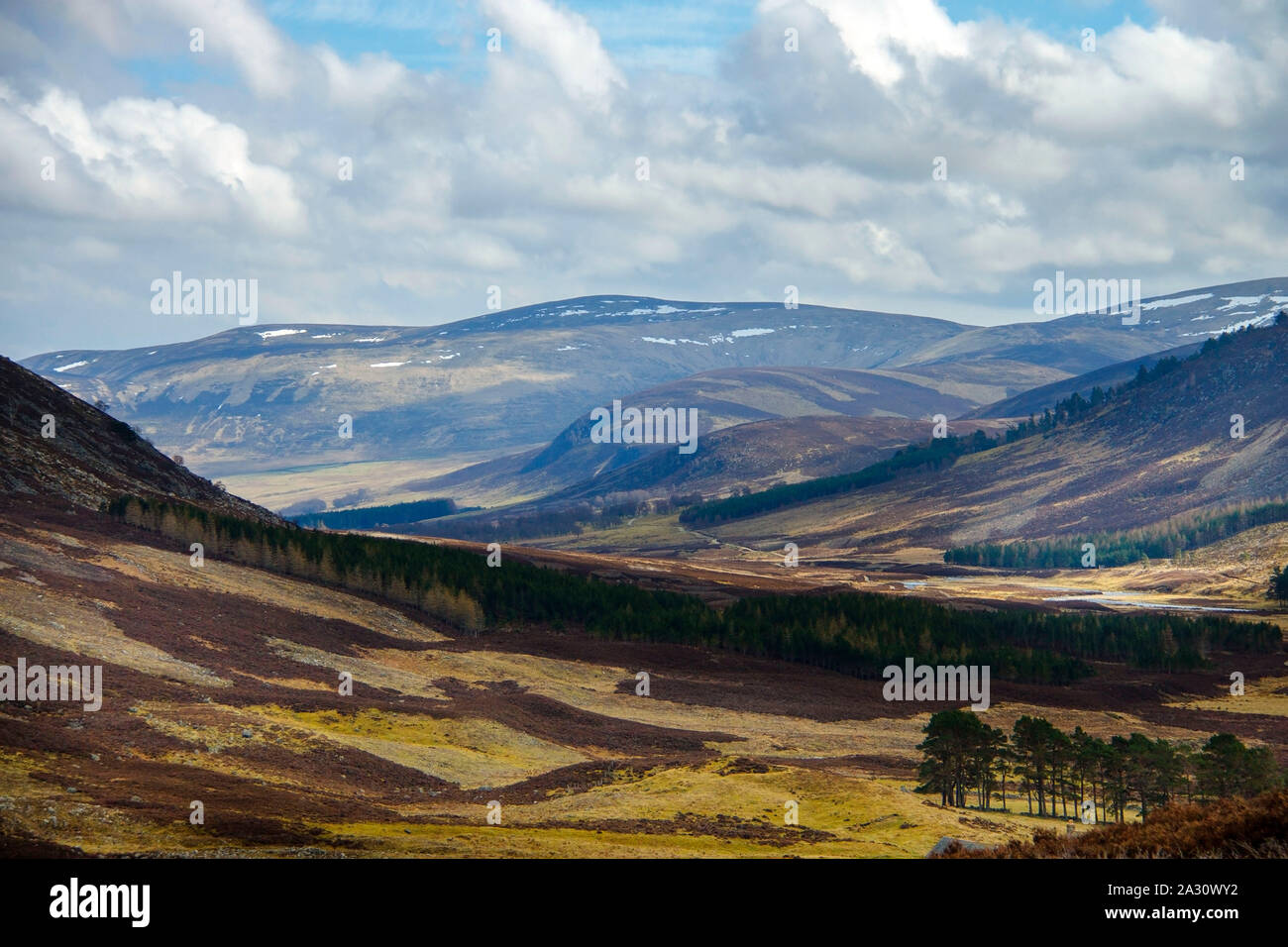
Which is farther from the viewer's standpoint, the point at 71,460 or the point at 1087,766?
the point at 71,460

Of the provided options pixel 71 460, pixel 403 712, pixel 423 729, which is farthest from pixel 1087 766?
pixel 71 460

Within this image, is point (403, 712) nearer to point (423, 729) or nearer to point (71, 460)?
point (423, 729)

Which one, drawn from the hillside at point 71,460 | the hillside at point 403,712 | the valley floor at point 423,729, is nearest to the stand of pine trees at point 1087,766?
the valley floor at point 423,729

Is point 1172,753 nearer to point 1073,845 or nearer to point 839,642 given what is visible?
point 1073,845

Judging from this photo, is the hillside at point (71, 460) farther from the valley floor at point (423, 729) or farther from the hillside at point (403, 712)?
the valley floor at point (423, 729)

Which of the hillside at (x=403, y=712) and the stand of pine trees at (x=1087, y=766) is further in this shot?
the stand of pine trees at (x=1087, y=766)

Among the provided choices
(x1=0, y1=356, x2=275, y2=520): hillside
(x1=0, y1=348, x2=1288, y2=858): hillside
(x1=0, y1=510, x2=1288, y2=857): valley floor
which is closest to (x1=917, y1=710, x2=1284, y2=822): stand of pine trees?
(x1=0, y1=510, x2=1288, y2=857): valley floor

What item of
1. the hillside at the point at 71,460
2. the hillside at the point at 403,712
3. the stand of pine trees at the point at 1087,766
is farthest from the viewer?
the hillside at the point at 71,460
